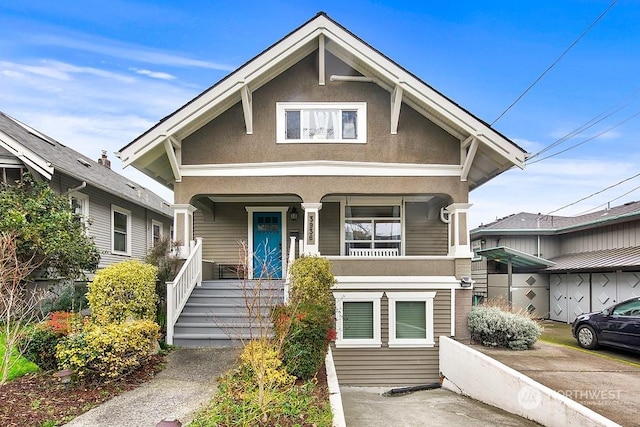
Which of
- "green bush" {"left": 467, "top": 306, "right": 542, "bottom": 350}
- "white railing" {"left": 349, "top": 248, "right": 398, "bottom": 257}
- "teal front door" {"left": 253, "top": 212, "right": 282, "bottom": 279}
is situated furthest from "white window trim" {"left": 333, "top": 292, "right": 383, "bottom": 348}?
"teal front door" {"left": 253, "top": 212, "right": 282, "bottom": 279}

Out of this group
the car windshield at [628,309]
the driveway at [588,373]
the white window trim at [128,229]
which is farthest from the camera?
the white window trim at [128,229]

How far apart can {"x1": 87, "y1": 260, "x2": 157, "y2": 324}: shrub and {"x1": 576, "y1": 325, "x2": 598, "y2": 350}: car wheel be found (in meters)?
10.4

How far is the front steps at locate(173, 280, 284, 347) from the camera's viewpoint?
810 centimetres

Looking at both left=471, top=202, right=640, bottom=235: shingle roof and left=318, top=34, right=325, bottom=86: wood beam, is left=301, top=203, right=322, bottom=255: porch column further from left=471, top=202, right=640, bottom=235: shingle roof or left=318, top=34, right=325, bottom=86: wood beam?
left=471, top=202, right=640, bottom=235: shingle roof

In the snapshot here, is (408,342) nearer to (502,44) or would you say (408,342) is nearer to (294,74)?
(294,74)

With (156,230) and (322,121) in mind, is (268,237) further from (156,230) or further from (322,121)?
(156,230)

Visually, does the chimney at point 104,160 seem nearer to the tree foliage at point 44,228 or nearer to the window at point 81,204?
the window at point 81,204

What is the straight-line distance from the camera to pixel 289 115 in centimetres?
1062

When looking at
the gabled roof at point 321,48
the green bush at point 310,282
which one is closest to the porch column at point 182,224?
the gabled roof at point 321,48

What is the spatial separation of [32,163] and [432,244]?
1141 centimetres

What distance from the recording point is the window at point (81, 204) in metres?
13.2

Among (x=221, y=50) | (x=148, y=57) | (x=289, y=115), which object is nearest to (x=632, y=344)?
(x=289, y=115)

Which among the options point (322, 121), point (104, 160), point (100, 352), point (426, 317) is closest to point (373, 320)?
point (426, 317)

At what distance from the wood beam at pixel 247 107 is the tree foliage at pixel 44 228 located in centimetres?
549
